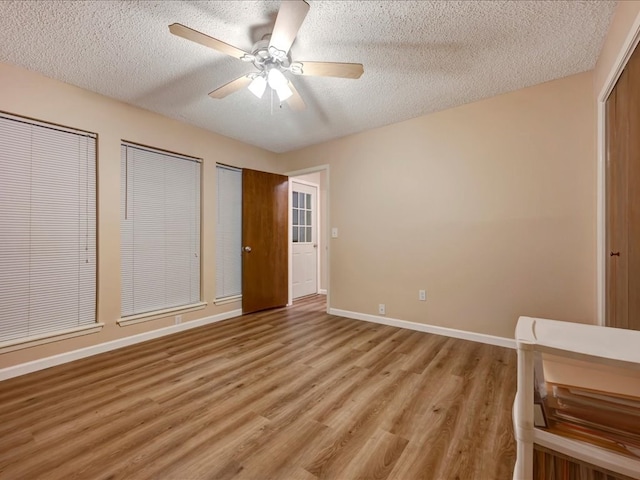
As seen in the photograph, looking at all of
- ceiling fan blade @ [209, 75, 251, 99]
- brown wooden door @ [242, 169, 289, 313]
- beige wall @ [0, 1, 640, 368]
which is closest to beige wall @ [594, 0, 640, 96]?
beige wall @ [0, 1, 640, 368]

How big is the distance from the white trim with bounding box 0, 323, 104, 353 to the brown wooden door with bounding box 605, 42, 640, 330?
409 cm

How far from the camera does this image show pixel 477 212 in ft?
9.64

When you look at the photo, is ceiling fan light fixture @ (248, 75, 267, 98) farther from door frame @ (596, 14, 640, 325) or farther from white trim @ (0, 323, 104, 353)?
white trim @ (0, 323, 104, 353)

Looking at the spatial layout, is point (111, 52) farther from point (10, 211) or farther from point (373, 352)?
point (373, 352)

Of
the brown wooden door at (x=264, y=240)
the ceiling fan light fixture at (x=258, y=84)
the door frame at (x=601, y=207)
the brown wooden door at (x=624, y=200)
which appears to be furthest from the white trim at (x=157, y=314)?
the door frame at (x=601, y=207)

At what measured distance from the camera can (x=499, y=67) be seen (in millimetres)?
2338

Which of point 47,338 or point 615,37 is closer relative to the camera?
point 615,37

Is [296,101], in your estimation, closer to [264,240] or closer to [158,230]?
[158,230]

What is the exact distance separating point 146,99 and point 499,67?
3.29 metres

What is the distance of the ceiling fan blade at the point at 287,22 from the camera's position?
143 centimetres

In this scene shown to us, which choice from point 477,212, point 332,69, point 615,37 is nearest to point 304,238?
point 477,212

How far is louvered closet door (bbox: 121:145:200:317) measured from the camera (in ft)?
9.78

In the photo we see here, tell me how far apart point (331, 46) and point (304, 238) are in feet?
12.2

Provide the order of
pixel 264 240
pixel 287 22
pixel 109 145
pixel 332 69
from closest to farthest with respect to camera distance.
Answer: pixel 287 22
pixel 332 69
pixel 109 145
pixel 264 240
